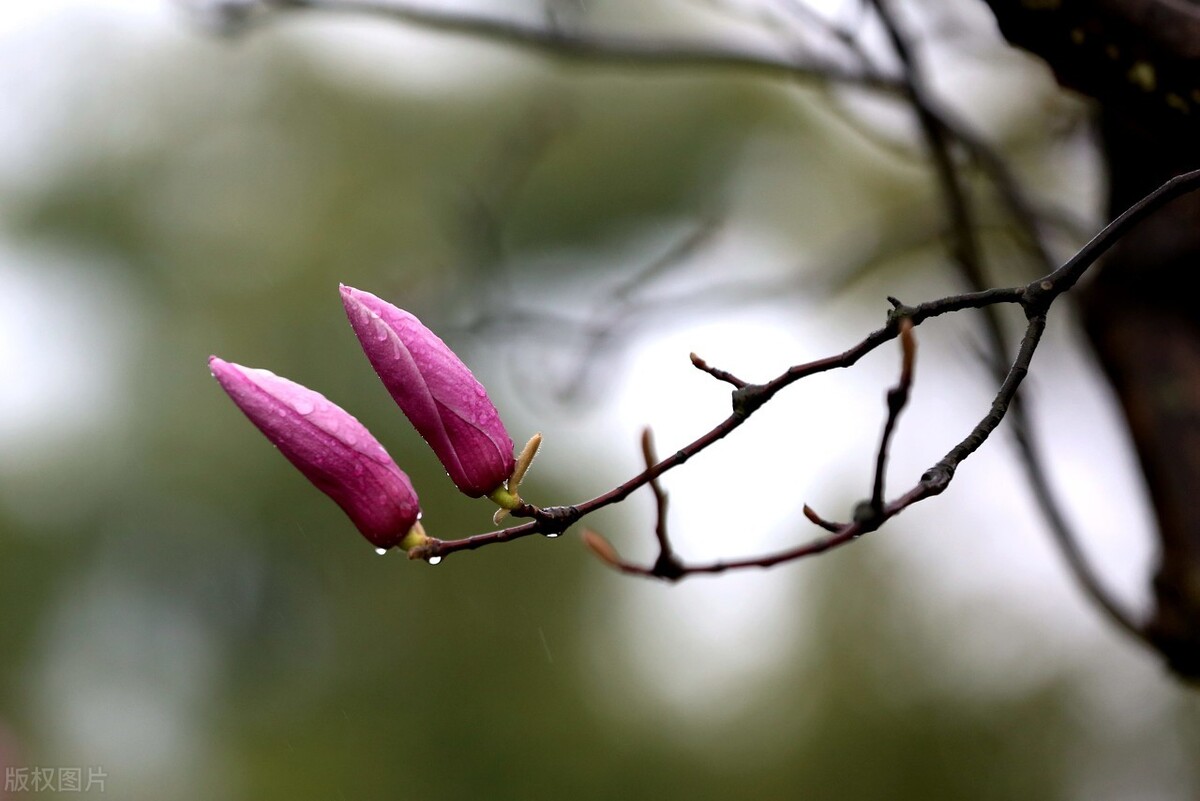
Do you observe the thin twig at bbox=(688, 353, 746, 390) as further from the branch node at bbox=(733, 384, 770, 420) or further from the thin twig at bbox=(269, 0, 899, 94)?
the thin twig at bbox=(269, 0, 899, 94)

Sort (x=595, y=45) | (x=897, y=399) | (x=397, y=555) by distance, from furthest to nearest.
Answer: (x=397, y=555), (x=595, y=45), (x=897, y=399)

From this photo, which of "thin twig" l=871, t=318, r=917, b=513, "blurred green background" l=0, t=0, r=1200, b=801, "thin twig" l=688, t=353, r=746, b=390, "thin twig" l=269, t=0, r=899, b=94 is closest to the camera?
"thin twig" l=871, t=318, r=917, b=513

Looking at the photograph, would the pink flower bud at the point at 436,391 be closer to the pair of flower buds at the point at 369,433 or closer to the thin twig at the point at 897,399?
the pair of flower buds at the point at 369,433

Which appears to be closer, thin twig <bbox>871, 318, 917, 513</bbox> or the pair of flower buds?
thin twig <bbox>871, 318, 917, 513</bbox>

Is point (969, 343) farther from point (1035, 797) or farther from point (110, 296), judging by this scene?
point (110, 296)

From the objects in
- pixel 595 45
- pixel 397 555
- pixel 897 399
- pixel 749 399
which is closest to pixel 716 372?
pixel 749 399

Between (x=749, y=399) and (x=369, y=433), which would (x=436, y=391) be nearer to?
(x=369, y=433)

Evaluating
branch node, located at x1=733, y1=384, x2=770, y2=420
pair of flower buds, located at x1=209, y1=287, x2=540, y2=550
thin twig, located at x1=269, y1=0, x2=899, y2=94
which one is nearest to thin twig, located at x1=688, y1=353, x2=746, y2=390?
branch node, located at x1=733, y1=384, x2=770, y2=420

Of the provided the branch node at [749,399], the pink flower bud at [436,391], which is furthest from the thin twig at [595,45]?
the branch node at [749,399]
